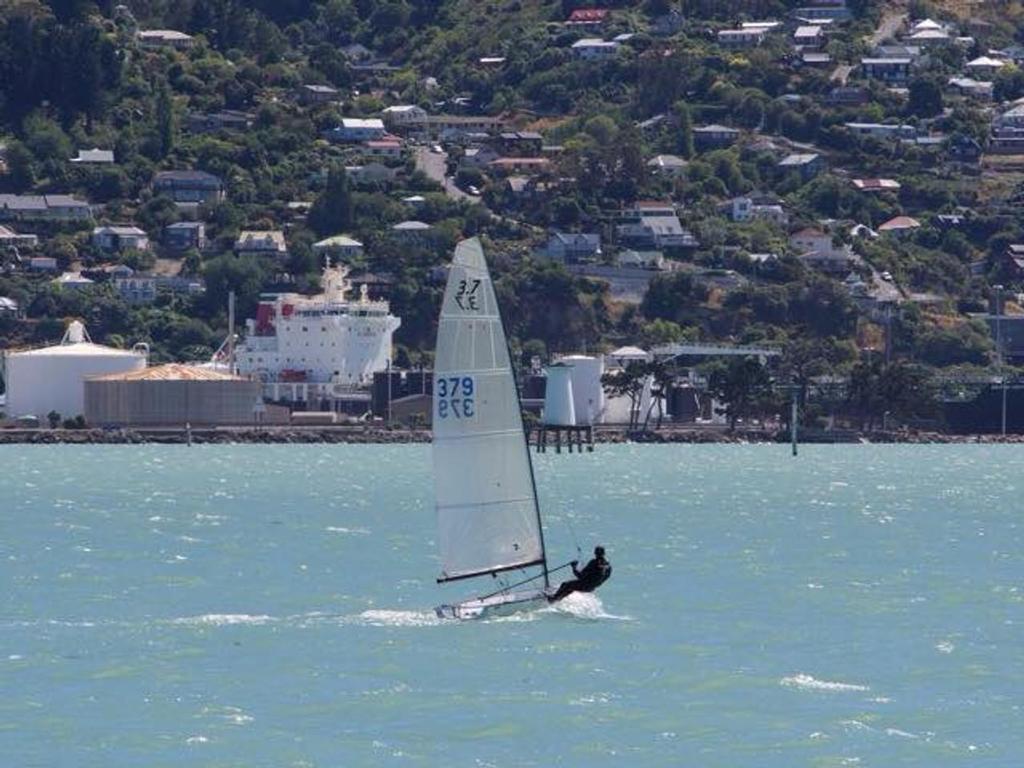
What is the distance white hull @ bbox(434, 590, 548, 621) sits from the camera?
2116 inches

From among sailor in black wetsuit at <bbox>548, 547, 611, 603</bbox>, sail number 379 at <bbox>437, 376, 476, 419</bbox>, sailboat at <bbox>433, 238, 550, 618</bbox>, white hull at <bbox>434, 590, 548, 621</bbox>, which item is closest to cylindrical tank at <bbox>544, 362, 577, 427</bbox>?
white hull at <bbox>434, 590, 548, 621</bbox>

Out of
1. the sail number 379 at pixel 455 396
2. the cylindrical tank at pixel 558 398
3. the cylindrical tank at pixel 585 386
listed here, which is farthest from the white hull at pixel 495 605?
the cylindrical tank at pixel 585 386

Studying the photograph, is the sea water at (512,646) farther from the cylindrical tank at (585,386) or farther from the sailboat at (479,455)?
the cylindrical tank at (585,386)

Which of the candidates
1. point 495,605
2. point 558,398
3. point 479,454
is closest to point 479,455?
point 479,454

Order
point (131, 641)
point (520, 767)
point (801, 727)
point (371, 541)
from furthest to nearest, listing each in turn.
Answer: point (371, 541)
point (131, 641)
point (801, 727)
point (520, 767)

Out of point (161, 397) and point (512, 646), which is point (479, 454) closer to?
point (512, 646)

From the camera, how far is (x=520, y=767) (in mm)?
40406

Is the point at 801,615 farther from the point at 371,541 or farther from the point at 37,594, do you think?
the point at 371,541

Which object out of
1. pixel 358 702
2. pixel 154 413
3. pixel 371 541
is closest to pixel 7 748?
pixel 358 702

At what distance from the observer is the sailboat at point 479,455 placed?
171ft

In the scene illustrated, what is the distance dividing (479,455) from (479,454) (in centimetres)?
2

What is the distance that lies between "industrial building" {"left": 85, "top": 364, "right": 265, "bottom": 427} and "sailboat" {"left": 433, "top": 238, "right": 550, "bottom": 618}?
144592 millimetres

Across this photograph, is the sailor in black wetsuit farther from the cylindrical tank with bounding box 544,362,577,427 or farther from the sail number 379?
the cylindrical tank with bounding box 544,362,577,427

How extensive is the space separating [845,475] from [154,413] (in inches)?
2912
